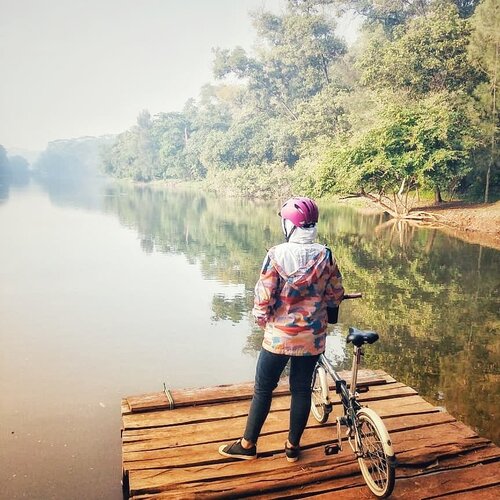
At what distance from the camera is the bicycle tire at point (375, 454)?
8.89 ft

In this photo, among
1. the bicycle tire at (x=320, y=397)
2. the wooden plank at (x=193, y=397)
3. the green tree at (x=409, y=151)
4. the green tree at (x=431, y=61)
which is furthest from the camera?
the green tree at (x=431, y=61)

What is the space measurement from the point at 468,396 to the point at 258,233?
15.2 m

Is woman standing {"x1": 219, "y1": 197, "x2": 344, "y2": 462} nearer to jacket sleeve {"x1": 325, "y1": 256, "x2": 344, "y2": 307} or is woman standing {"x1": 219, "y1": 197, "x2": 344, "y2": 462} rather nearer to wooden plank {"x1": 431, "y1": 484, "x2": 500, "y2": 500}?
jacket sleeve {"x1": 325, "y1": 256, "x2": 344, "y2": 307}

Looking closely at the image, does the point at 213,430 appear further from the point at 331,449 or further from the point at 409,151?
the point at 409,151

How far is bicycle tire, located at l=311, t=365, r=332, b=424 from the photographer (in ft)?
11.8

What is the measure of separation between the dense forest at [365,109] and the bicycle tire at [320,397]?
2137cm

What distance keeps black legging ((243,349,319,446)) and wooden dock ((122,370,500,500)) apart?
252 mm

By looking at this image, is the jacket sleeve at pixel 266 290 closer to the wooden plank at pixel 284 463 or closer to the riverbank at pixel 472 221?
the wooden plank at pixel 284 463

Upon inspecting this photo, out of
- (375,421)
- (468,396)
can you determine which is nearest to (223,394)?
(375,421)

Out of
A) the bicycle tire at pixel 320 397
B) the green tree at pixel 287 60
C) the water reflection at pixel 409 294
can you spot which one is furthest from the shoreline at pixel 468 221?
the green tree at pixel 287 60

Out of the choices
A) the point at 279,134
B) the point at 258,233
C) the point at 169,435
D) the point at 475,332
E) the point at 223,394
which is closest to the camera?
the point at 169,435

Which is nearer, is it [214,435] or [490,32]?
[214,435]

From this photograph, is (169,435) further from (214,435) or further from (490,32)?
(490,32)

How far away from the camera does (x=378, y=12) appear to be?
1745 inches
